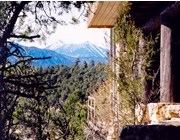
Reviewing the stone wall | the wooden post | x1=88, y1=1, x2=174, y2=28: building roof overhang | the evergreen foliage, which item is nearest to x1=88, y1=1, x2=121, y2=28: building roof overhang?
x1=88, y1=1, x2=174, y2=28: building roof overhang

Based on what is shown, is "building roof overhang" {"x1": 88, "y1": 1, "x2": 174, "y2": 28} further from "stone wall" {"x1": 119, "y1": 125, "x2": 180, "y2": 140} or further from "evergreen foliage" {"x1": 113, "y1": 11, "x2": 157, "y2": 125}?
"stone wall" {"x1": 119, "y1": 125, "x2": 180, "y2": 140}

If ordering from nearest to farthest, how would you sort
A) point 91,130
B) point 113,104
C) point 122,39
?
1. point 122,39
2. point 113,104
3. point 91,130

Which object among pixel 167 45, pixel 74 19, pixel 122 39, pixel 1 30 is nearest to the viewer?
pixel 1 30

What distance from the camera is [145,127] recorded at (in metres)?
3.22

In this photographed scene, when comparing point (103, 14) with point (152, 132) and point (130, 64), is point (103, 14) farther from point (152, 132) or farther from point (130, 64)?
point (152, 132)

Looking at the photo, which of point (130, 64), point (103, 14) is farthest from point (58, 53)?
point (130, 64)

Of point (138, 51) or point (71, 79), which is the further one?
point (71, 79)

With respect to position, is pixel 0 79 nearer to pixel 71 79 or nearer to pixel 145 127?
pixel 145 127

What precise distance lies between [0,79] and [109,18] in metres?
5.39

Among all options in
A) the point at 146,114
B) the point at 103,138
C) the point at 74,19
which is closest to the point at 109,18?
the point at 146,114

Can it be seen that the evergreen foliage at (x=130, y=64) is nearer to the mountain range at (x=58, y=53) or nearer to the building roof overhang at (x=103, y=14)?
the building roof overhang at (x=103, y=14)

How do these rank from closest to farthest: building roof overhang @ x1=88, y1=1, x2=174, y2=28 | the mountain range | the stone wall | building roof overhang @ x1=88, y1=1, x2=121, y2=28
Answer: the stone wall
the mountain range
building roof overhang @ x1=88, y1=1, x2=121, y2=28
building roof overhang @ x1=88, y1=1, x2=174, y2=28

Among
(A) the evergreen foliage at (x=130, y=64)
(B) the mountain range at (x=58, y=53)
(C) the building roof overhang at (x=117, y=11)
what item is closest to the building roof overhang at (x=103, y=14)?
(C) the building roof overhang at (x=117, y=11)

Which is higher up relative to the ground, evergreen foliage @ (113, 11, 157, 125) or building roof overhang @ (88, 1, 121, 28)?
building roof overhang @ (88, 1, 121, 28)
